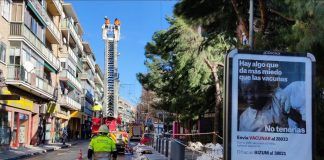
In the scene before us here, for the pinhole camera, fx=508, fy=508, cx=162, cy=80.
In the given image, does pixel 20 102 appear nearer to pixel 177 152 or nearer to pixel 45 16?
pixel 45 16

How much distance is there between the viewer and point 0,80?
108ft

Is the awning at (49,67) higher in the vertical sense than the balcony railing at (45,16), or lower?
lower

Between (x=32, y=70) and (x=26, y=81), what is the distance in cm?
215

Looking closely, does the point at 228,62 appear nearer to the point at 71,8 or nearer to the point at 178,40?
the point at 178,40

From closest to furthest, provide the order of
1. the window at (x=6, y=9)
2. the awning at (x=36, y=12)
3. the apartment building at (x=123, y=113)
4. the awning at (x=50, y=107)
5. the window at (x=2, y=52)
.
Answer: the window at (x=2, y=52) < the window at (x=6, y=9) < the awning at (x=36, y=12) < the apartment building at (x=123, y=113) < the awning at (x=50, y=107)

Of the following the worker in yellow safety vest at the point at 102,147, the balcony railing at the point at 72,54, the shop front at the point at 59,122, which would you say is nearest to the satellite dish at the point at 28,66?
the shop front at the point at 59,122

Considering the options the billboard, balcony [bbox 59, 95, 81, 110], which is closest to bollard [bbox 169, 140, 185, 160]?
the billboard

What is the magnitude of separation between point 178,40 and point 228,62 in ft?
84.3

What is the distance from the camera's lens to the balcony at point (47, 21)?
4276cm

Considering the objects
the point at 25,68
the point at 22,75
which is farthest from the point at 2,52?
the point at 25,68

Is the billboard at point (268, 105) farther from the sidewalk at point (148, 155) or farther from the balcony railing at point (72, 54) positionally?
the balcony railing at point (72, 54)

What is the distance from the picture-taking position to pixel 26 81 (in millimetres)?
38250

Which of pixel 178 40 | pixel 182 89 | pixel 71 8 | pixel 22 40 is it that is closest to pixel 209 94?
pixel 182 89

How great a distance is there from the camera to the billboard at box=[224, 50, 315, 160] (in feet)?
28.2
